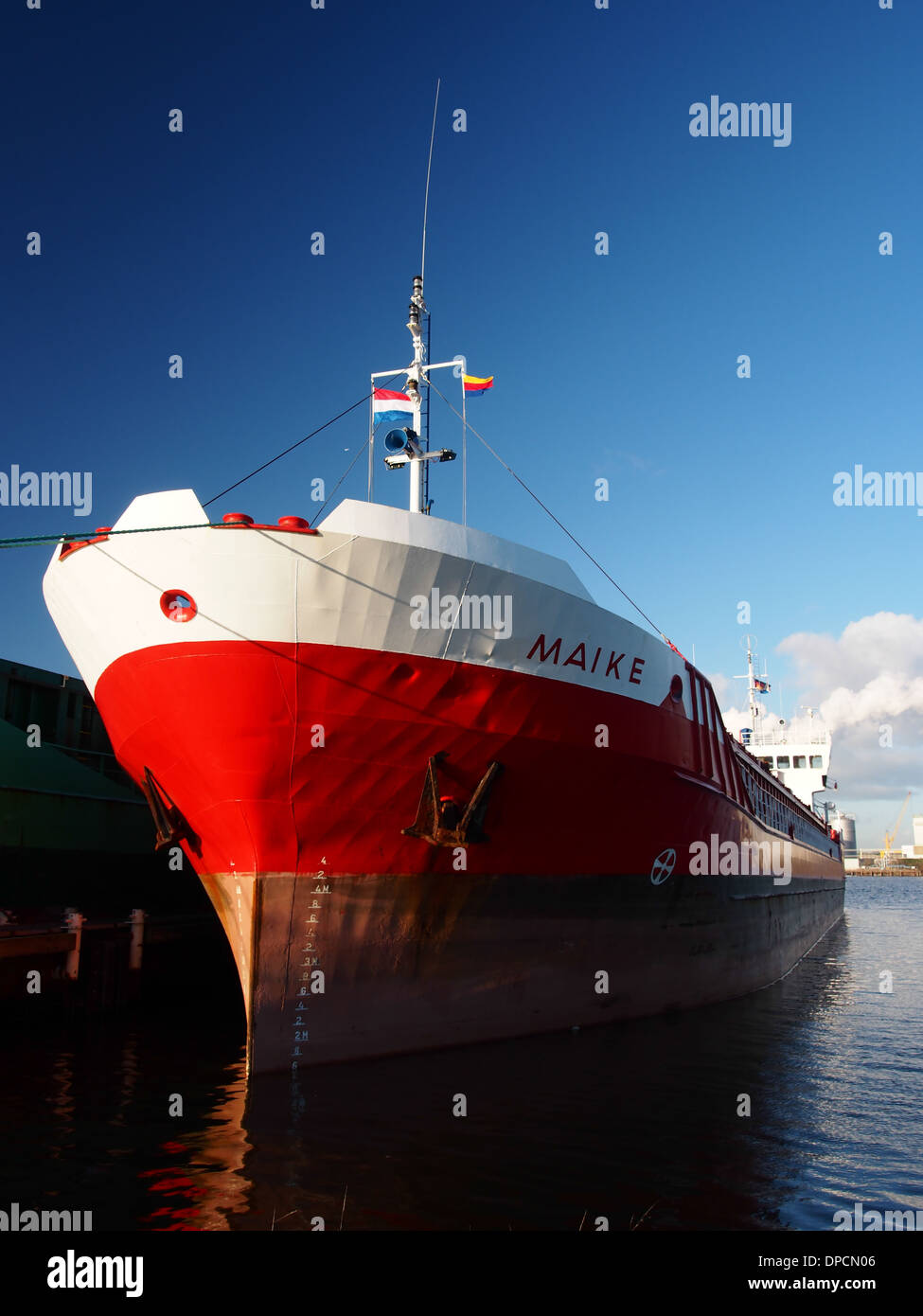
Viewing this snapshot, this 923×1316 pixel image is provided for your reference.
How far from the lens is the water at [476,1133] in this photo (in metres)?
6.29

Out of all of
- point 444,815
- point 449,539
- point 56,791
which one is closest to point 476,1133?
point 444,815

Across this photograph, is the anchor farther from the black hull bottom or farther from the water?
the water

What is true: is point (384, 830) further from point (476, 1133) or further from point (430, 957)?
point (476, 1133)

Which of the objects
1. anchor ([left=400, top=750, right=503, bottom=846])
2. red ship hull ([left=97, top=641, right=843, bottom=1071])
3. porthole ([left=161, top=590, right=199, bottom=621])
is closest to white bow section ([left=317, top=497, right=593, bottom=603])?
red ship hull ([left=97, top=641, right=843, bottom=1071])

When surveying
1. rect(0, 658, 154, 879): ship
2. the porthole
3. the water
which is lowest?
the water

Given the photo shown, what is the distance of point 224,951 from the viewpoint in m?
17.7

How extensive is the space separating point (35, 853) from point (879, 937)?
3072cm

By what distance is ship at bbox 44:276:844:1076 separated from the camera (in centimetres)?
891

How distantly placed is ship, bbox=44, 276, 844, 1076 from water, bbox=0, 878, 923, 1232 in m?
0.91

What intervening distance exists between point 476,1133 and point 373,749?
3.99m

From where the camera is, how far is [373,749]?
Result: 361 inches

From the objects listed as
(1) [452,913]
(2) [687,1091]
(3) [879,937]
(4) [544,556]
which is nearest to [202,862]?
(1) [452,913]

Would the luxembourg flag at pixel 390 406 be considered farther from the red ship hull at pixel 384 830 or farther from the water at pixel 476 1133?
the water at pixel 476 1133
